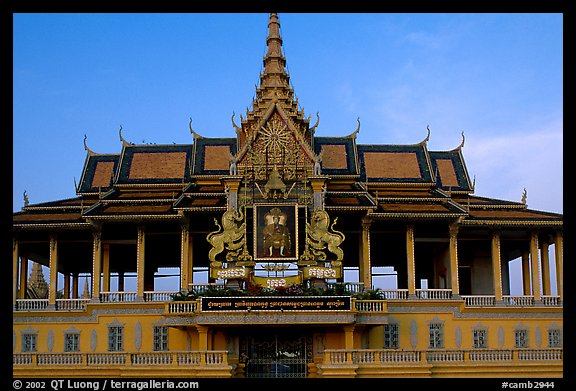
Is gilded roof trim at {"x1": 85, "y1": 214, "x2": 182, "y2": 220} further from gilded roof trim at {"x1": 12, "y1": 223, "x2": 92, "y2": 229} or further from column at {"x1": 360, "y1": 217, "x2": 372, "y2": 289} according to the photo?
column at {"x1": 360, "y1": 217, "x2": 372, "y2": 289}

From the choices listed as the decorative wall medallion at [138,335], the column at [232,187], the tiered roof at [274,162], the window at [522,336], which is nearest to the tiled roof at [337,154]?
the tiered roof at [274,162]

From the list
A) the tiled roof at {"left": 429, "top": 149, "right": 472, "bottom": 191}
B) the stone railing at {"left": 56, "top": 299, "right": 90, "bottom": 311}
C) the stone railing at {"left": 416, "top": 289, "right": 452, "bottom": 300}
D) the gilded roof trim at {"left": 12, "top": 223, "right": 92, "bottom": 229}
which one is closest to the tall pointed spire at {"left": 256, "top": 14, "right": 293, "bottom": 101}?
the tiled roof at {"left": 429, "top": 149, "right": 472, "bottom": 191}

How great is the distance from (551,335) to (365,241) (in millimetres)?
10355

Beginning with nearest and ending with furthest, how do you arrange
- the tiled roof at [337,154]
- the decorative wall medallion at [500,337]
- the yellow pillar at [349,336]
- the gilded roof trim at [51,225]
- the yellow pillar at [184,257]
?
the yellow pillar at [349,336]
the decorative wall medallion at [500,337]
the gilded roof trim at [51,225]
the yellow pillar at [184,257]
the tiled roof at [337,154]

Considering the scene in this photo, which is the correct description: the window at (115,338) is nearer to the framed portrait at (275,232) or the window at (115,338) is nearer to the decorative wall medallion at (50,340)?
the decorative wall medallion at (50,340)

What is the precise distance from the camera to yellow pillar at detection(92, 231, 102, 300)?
41.7 metres

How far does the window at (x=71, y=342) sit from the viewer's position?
4097cm

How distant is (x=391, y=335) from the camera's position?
40.8 m

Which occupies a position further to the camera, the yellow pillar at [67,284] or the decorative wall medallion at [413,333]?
the yellow pillar at [67,284]

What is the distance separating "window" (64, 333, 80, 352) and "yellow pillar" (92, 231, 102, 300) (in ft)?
6.78

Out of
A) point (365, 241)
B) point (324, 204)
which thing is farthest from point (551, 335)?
point (324, 204)

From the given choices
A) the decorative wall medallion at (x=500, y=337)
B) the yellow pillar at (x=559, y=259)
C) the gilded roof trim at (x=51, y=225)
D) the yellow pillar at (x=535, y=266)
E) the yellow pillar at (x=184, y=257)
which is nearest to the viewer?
the decorative wall medallion at (x=500, y=337)

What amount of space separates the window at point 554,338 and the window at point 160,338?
18967 millimetres
